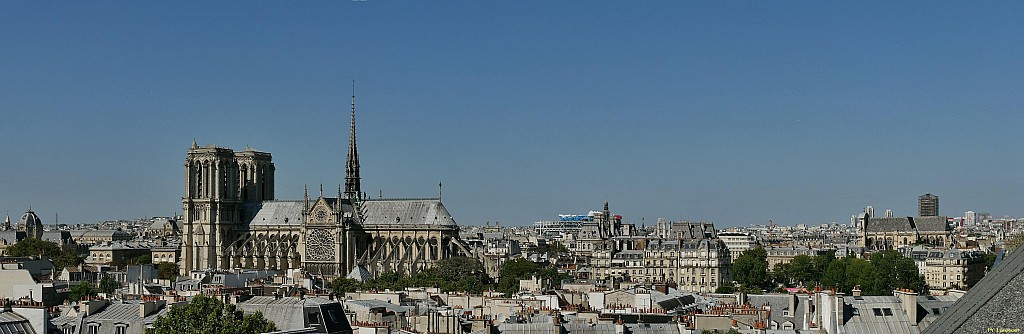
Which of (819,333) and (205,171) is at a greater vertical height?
(205,171)

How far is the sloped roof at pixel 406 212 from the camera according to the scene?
419 ft

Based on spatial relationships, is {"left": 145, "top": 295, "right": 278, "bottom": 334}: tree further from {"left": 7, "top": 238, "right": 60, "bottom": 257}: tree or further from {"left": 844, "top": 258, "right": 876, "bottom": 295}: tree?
{"left": 7, "top": 238, "right": 60, "bottom": 257}: tree

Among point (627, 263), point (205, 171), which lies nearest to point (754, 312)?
point (627, 263)

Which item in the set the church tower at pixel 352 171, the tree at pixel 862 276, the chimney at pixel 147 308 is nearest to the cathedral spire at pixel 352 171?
the church tower at pixel 352 171

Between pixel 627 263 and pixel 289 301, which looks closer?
pixel 289 301

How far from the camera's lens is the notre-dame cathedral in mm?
126375

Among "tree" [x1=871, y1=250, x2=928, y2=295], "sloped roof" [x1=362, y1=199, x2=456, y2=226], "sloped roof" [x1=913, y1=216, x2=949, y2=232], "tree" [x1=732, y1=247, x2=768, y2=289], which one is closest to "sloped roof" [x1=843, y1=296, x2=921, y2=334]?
"tree" [x1=871, y1=250, x2=928, y2=295]

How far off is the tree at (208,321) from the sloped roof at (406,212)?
92.1 metres

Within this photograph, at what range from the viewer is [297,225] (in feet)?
441

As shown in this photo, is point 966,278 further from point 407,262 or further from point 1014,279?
point 1014,279

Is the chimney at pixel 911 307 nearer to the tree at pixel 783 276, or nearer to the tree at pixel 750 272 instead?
the tree at pixel 750 272

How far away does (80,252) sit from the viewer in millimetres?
168625

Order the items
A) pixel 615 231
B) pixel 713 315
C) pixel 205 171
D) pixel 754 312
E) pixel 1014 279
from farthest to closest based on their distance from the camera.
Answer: pixel 615 231, pixel 205 171, pixel 754 312, pixel 713 315, pixel 1014 279

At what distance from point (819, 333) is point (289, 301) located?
13725 mm
